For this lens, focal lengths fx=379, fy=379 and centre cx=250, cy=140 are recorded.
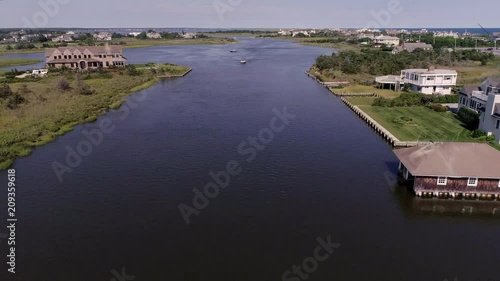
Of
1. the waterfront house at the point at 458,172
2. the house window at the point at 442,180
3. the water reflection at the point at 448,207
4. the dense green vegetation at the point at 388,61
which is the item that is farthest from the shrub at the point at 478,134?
the dense green vegetation at the point at 388,61

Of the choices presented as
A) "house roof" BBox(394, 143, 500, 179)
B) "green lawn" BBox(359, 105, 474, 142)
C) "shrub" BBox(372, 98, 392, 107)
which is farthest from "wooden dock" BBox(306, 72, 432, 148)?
"house roof" BBox(394, 143, 500, 179)

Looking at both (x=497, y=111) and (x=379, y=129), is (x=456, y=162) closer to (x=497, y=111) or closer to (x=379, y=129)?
(x=497, y=111)

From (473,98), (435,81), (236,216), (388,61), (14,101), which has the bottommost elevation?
(236,216)

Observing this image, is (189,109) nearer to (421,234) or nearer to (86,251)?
(86,251)

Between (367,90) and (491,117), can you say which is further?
(367,90)

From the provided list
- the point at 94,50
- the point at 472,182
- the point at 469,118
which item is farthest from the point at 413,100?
the point at 94,50

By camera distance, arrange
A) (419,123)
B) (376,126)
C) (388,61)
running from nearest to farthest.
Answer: (376,126)
(419,123)
(388,61)
